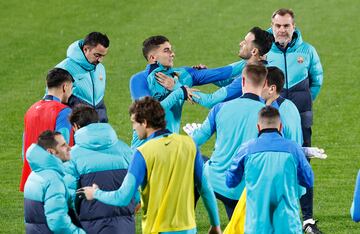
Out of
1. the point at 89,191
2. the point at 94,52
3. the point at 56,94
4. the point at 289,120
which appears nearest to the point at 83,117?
the point at 89,191

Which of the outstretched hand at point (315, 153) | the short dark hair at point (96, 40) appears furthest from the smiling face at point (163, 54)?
the outstretched hand at point (315, 153)

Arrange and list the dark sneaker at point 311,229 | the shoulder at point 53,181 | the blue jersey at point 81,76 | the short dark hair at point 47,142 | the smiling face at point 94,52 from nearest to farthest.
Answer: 1. the shoulder at point 53,181
2. the short dark hair at point 47,142
3. the dark sneaker at point 311,229
4. the smiling face at point 94,52
5. the blue jersey at point 81,76

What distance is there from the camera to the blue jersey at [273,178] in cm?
A: 922

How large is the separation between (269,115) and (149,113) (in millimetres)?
1039

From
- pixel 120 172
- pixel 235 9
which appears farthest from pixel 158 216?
pixel 235 9

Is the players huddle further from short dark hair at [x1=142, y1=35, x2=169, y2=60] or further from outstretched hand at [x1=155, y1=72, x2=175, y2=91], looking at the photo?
short dark hair at [x1=142, y1=35, x2=169, y2=60]

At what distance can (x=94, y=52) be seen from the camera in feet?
42.9

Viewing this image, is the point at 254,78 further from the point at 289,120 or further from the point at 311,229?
the point at 311,229

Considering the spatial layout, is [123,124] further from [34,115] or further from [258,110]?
[258,110]

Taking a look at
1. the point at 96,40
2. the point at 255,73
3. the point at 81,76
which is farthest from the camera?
the point at 81,76

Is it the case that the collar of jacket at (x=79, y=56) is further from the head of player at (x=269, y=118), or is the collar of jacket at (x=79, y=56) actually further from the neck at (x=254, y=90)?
the head of player at (x=269, y=118)

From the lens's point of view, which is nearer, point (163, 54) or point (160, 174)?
point (160, 174)

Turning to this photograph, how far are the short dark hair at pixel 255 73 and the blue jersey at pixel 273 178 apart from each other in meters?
0.82

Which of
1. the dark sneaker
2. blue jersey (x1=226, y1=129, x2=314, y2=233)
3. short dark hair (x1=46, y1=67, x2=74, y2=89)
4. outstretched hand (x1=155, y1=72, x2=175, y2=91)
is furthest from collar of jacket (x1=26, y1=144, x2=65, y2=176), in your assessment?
the dark sneaker
